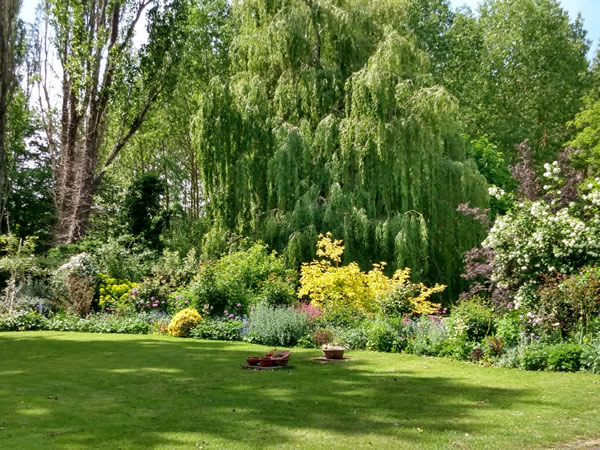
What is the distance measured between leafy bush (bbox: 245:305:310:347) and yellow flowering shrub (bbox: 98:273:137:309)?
528 cm

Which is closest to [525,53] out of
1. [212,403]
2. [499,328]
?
[499,328]

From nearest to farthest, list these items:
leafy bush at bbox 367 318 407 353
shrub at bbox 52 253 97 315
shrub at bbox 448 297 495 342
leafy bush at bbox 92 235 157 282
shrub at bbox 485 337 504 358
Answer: shrub at bbox 485 337 504 358, shrub at bbox 448 297 495 342, leafy bush at bbox 367 318 407 353, shrub at bbox 52 253 97 315, leafy bush at bbox 92 235 157 282

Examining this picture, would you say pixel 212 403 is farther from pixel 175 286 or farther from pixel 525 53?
pixel 525 53

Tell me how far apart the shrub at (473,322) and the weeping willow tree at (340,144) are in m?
4.38

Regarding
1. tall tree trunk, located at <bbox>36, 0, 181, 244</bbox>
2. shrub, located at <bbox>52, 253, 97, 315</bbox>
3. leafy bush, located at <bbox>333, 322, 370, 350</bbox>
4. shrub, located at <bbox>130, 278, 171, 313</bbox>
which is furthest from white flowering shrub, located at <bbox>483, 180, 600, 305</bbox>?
tall tree trunk, located at <bbox>36, 0, 181, 244</bbox>

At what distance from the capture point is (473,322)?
10.6 meters

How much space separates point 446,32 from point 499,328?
2414 cm

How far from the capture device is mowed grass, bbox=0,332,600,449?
523cm

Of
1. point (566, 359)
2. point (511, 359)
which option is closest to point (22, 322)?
point (511, 359)

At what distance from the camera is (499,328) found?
33.2 feet

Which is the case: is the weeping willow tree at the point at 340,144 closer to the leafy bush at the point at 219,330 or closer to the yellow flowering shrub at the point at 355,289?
the yellow flowering shrub at the point at 355,289

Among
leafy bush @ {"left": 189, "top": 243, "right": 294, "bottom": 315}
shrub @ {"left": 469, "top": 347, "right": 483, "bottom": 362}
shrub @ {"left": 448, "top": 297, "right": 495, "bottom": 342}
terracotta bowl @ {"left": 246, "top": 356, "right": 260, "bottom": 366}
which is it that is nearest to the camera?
terracotta bowl @ {"left": 246, "top": 356, "right": 260, "bottom": 366}

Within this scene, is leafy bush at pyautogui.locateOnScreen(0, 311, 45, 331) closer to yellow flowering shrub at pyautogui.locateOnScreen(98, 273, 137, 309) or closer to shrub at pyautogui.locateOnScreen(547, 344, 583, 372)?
yellow flowering shrub at pyautogui.locateOnScreen(98, 273, 137, 309)

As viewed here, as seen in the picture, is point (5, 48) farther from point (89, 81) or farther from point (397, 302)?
point (89, 81)
